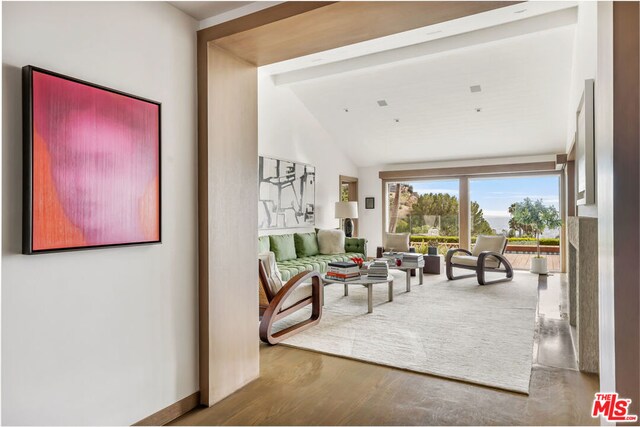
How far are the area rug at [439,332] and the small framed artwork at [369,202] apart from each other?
389 centimetres

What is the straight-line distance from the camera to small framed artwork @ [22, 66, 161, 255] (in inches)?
62.2

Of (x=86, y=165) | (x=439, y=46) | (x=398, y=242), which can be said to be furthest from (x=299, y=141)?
(x=86, y=165)

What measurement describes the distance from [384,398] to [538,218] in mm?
5943

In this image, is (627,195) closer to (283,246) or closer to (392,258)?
(392,258)

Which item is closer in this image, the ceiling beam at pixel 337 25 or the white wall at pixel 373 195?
the ceiling beam at pixel 337 25

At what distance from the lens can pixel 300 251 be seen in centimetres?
662

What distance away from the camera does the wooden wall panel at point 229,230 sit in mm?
2383

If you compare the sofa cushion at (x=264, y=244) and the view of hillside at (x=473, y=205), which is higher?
the view of hillside at (x=473, y=205)

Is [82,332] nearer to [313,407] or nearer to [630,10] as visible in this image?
[313,407]

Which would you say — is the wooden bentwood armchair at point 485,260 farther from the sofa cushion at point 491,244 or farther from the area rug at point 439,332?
the area rug at point 439,332

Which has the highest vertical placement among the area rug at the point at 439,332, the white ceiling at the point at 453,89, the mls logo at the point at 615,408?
the white ceiling at the point at 453,89

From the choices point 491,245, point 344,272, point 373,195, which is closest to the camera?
point 344,272

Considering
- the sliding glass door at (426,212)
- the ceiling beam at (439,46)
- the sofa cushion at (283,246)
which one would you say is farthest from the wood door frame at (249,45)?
the sliding glass door at (426,212)

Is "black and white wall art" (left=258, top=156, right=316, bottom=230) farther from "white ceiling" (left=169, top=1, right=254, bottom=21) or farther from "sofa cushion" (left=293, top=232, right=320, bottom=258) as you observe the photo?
"white ceiling" (left=169, top=1, right=254, bottom=21)
